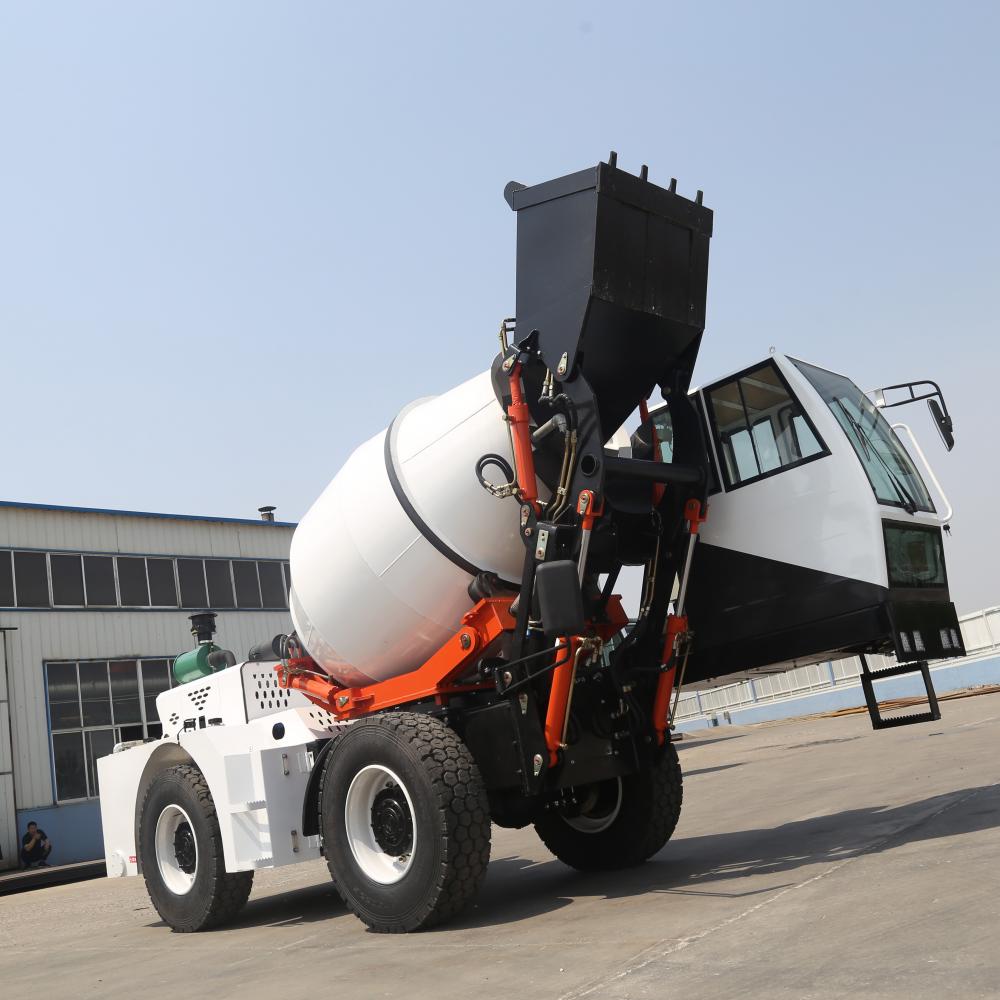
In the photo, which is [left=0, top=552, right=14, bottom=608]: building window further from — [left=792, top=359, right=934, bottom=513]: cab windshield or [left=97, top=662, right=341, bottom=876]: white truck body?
[left=792, top=359, right=934, bottom=513]: cab windshield

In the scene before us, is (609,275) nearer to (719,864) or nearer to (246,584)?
(719,864)

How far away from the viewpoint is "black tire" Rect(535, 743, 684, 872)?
311 inches

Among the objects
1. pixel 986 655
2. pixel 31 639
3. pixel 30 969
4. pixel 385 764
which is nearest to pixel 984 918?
pixel 385 764

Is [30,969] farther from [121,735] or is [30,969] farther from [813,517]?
[121,735]

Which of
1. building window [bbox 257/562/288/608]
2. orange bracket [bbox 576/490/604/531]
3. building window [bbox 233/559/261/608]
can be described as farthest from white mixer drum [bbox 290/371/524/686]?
building window [bbox 257/562/288/608]

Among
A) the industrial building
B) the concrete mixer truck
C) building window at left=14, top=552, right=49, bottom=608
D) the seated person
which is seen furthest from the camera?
building window at left=14, top=552, right=49, bottom=608

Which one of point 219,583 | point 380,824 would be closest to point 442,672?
point 380,824

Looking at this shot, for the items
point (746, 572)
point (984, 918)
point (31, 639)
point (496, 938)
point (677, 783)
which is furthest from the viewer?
point (31, 639)

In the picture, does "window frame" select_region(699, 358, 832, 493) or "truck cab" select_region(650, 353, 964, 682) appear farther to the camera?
"window frame" select_region(699, 358, 832, 493)

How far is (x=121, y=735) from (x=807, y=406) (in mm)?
22603

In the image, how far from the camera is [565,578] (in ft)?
20.2

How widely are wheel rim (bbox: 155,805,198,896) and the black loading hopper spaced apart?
14.8 ft

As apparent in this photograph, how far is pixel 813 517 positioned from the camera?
6934 mm

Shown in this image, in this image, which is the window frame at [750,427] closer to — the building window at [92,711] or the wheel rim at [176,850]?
the wheel rim at [176,850]
